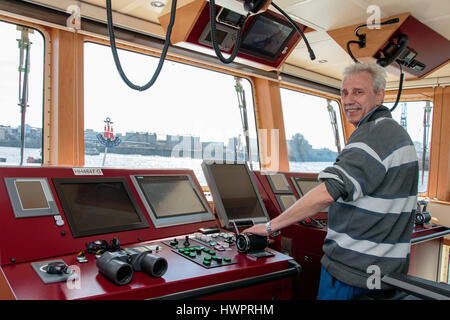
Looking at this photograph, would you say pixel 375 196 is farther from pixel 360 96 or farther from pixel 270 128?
pixel 270 128

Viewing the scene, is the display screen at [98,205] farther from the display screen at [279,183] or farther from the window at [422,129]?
the window at [422,129]

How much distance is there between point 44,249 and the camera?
150 centimetres

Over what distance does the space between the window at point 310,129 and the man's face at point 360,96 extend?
3.04 meters

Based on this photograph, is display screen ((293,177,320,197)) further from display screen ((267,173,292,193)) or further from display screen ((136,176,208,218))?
display screen ((136,176,208,218))

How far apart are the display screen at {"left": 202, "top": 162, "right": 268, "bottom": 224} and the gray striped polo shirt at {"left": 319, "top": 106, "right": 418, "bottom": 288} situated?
2.83 feet

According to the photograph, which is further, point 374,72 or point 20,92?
point 20,92

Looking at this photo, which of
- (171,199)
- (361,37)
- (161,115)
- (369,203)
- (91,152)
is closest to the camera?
(369,203)

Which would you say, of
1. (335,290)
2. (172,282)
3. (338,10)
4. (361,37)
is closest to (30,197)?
(172,282)

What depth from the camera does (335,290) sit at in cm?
157

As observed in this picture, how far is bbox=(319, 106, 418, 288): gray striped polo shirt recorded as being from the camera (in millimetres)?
1423

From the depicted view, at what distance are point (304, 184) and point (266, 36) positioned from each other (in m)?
1.22

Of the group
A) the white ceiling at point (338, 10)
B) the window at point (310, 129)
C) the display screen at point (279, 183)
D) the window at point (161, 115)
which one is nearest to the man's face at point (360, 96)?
the display screen at point (279, 183)
